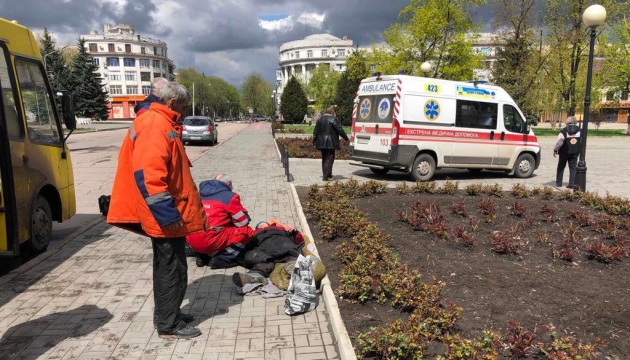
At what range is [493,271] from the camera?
4.72m

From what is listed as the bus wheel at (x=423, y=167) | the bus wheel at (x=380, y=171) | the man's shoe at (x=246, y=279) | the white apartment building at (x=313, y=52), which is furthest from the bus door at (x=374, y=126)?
the white apartment building at (x=313, y=52)

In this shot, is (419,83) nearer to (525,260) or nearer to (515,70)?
(525,260)

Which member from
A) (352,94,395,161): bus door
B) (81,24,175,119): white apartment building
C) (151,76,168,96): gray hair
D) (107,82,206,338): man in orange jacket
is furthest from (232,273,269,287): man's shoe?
(81,24,175,119): white apartment building

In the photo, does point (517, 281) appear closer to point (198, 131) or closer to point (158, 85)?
point (158, 85)

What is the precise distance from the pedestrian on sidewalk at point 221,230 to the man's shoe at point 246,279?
62 centimetres

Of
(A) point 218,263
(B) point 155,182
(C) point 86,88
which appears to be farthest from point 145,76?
(B) point 155,182

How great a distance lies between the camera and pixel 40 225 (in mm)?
5824

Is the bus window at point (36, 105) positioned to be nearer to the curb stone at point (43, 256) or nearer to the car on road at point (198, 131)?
the curb stone at point (43, 256)

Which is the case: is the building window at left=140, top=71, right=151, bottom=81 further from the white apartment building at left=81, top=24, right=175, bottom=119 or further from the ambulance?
the ambulance

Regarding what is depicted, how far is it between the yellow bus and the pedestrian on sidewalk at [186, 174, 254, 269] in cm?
191

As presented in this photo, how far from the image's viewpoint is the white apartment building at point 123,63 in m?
106

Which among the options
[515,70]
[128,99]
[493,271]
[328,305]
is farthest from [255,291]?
[128,99]

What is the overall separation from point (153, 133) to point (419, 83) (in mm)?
9126

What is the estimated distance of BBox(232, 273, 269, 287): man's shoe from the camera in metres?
4.63
